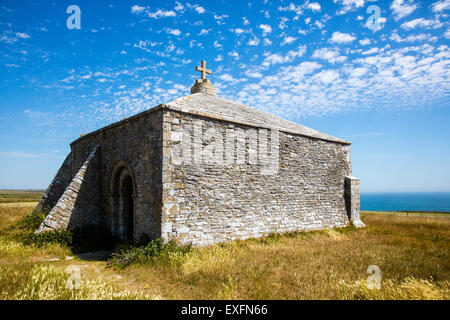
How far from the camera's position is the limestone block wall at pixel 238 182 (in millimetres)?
7688

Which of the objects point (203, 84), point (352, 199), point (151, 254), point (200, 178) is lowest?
point (151, 254)

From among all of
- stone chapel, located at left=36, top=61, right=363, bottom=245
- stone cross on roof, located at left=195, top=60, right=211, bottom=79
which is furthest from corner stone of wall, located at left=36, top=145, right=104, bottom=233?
stone cross on roof, located at left=195, top=60, right=211, bottom=79

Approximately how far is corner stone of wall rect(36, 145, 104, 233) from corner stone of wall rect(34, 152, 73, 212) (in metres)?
3.92

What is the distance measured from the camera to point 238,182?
912 centimetres

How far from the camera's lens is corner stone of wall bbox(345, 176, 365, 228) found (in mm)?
13219

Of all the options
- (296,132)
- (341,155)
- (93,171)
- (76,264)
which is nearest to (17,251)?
(76,264)

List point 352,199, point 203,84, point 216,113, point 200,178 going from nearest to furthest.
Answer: point 200,178, point 216,113, point 203,84, point 352,199

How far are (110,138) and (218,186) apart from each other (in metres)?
5.01

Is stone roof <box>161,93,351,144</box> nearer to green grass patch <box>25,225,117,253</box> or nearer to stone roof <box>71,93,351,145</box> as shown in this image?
stone roof <box>71,93,351,145</box>

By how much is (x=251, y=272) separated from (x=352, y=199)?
9.71 metres

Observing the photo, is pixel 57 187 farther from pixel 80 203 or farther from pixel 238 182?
pixel 238 182

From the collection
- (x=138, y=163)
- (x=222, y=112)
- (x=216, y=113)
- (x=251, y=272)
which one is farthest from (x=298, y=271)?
(x=222, y=112)

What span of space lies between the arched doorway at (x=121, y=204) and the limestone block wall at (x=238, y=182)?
2.72 metres
